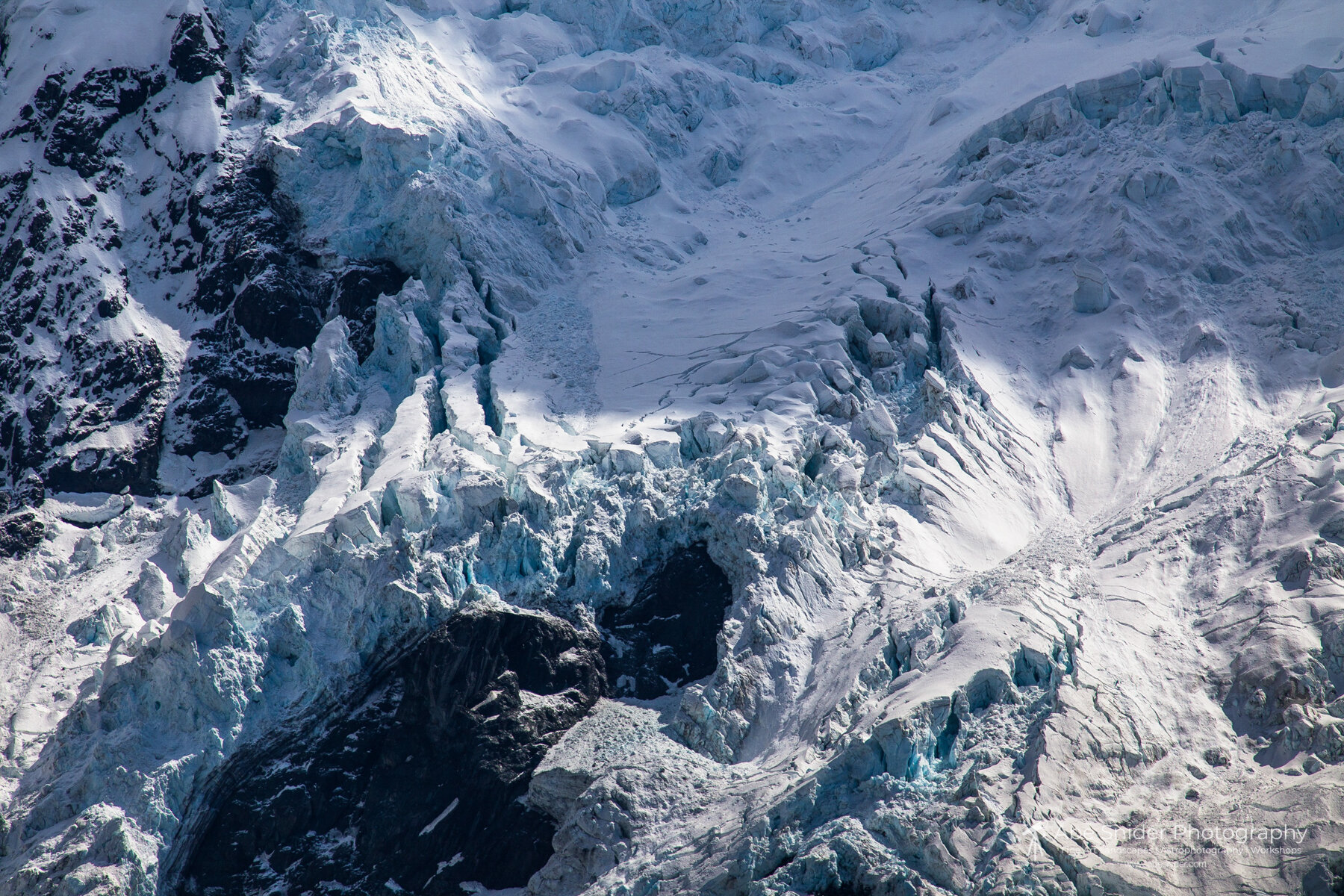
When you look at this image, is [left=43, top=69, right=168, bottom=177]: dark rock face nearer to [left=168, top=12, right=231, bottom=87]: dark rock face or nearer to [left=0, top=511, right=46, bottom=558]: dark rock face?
[left=168, top=12, right=231, bottom=87]: dark rock face

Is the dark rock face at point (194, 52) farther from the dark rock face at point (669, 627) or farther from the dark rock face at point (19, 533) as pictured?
the dark rock face at point (669, 627)

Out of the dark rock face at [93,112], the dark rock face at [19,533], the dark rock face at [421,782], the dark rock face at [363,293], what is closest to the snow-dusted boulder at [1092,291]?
the dark rock face at [421,782]

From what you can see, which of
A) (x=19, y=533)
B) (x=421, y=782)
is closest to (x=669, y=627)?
(x=421, y=782)

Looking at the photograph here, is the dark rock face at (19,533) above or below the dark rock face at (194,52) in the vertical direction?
below

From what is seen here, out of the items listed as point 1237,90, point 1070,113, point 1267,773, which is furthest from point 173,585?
point 1237,90

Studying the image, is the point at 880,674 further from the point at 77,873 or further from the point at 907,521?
the point at 77,873

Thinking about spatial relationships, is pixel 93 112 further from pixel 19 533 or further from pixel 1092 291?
pixel 1092 291
